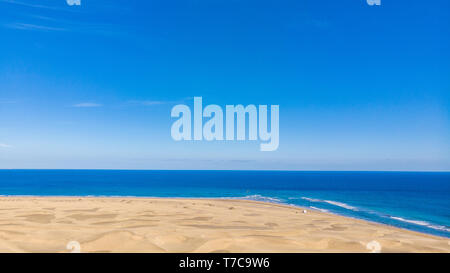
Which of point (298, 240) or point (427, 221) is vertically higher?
point (298, 240)

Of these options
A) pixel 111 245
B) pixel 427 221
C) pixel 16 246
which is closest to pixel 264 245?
pixel 111 245

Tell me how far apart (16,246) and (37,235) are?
5.03ft
